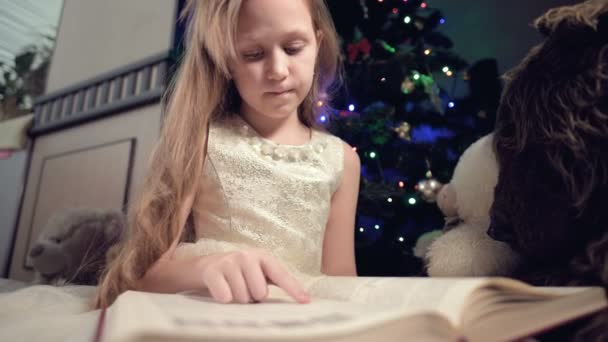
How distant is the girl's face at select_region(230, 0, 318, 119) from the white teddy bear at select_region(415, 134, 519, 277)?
315 mm

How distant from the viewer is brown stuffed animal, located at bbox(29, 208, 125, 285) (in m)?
1.07

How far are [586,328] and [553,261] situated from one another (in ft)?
0.43

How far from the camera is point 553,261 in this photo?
46 cm

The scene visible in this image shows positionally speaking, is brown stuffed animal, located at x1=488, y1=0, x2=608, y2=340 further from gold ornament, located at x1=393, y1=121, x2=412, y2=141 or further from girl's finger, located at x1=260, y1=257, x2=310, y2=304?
gold ornament, located at x1=393, y1=121, x2=412, y2=141

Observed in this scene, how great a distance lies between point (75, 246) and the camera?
1.09 meters

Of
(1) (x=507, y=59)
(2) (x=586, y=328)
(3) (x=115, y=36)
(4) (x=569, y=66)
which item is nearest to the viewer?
(2) (x=586, y=328)

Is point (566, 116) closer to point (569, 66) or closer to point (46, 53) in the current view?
point (569, 66)

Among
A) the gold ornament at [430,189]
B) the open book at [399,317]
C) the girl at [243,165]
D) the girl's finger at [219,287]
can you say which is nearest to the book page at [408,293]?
the open book at [399,317]

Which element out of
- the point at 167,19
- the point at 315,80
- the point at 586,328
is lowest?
the point at 586,328

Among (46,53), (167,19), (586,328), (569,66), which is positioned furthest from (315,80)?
(46,53)

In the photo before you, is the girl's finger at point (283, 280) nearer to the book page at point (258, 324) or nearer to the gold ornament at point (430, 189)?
the book page at point (258, 324)

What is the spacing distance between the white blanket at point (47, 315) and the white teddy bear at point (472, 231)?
455 mm

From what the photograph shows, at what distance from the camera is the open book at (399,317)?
23cm

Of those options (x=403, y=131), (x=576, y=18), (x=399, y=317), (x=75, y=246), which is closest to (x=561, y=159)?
(x=576, y=18)
